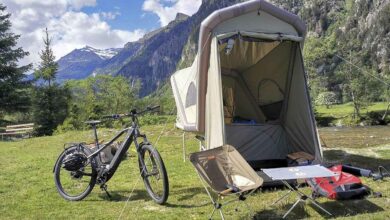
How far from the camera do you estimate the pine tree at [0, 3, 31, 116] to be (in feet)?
88.8

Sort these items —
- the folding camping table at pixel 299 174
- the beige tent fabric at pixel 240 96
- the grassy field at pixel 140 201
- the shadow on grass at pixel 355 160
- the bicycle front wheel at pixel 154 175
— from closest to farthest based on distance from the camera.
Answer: the folding camping table at pixel 299 174 < the grassy field at pixel 140 201 < the bicycle front wheel at pixel 154 175 < the shadow on grass at pixel 355 160 < the beige tent fabric at pixel 240 96

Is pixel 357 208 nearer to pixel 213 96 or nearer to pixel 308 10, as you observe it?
pixel 213 96

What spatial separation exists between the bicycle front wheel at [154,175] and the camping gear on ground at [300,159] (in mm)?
2946

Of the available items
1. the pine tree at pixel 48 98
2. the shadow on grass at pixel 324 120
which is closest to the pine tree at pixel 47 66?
the pine tree at pixel 48 98

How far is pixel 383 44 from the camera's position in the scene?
102625 mm

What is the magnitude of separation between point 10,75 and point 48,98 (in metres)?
4.38

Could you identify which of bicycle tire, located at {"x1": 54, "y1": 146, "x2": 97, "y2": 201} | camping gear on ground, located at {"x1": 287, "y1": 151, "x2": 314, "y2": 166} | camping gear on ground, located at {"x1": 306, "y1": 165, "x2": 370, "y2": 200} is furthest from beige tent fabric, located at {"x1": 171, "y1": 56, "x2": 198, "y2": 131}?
camping gear on ground, located at {"x1": 306, "y1": 165, "x2": 370, "y2": 200}

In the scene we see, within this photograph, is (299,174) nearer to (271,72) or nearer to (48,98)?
(271,72)

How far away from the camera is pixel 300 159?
25.5 feet

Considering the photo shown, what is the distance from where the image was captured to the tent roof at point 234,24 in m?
7.54

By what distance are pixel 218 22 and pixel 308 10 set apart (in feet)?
499

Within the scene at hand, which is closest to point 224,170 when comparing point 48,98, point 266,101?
point 266,101

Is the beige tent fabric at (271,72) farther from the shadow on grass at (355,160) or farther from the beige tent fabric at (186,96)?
the shadow on grass at (355,160)

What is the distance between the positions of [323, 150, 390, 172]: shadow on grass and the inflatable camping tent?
130cm
